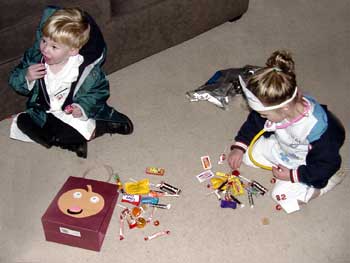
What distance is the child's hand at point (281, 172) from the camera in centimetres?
208

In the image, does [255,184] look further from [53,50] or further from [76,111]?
[53,50]

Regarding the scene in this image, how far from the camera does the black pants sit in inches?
87.0

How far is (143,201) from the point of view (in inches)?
83.3

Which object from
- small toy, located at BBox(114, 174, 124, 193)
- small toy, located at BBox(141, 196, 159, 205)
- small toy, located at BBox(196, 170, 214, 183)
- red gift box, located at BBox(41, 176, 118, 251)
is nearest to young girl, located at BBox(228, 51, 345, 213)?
small toy, located at BBox(196, 170, 214, 183)

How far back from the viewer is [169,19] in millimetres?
2607

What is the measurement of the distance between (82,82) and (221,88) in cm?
77

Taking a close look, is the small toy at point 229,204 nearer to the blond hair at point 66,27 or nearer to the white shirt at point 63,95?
the white shirt at point 63,95

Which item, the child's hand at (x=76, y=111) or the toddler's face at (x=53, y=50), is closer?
the toddler's face at (x=53, y=50)

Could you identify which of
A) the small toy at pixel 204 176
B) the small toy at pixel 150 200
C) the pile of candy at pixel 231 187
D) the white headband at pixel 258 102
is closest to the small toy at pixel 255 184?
the pile of candy at pixel 231 187

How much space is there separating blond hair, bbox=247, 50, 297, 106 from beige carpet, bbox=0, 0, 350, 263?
0.58 metres

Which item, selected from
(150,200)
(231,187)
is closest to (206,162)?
(231,187)

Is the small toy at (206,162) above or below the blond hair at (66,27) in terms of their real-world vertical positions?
below

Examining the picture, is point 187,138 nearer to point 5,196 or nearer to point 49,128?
point 49,128

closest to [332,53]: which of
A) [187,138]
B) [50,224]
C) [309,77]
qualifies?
[309,77]
